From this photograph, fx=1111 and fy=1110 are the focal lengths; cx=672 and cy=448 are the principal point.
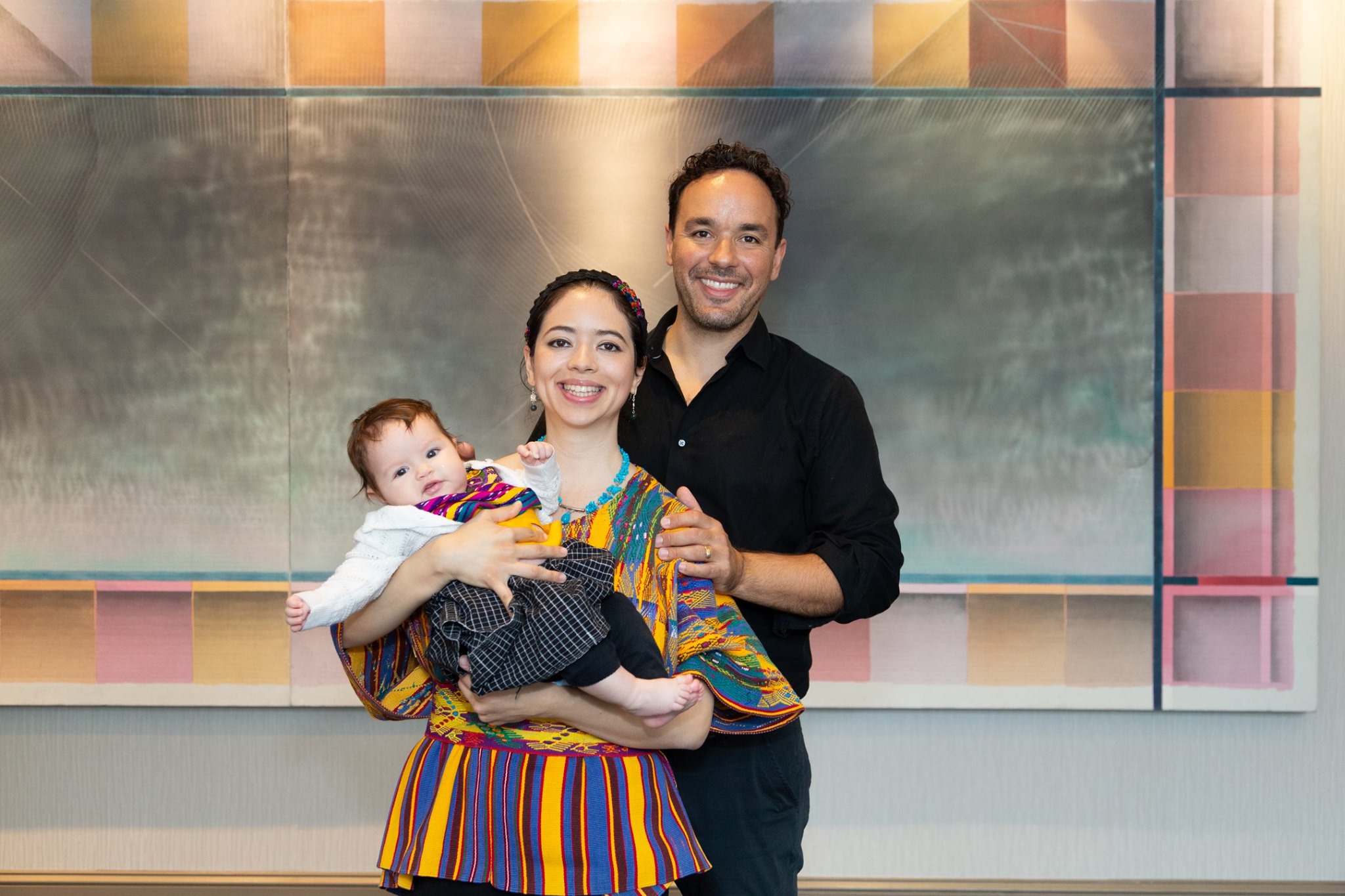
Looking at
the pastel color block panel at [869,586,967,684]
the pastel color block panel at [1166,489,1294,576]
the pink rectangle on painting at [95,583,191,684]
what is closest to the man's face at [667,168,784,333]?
the pastel color block panel at [869,586,967,684]

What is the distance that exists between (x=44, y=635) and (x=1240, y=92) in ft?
12.9

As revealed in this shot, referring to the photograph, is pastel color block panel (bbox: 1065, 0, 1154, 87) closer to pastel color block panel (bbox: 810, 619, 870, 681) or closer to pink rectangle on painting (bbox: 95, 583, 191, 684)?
pastel color block panel (bbox: 810, 619, 870, 681)

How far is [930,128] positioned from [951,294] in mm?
497

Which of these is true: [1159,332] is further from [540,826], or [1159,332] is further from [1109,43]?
[540,826]

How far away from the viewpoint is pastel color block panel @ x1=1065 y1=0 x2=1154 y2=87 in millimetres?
3264

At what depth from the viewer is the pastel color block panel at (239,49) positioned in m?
3.31

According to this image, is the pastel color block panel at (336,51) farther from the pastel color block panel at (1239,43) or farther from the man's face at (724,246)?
the pastel color block panel at (1239,43)

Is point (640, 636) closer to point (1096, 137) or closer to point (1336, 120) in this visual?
point (1096, 137)

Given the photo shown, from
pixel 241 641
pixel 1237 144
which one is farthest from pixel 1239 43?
pixel 241 641

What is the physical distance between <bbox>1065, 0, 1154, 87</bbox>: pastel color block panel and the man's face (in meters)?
1.64

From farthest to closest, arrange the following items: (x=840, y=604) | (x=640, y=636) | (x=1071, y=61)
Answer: (x=1071, y=61) < (x=840, y=604) < (x=640, y=636)

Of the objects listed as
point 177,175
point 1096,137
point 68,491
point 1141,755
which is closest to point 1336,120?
point 1096,137

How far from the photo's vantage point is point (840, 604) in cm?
206

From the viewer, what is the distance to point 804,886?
3.45 meters
